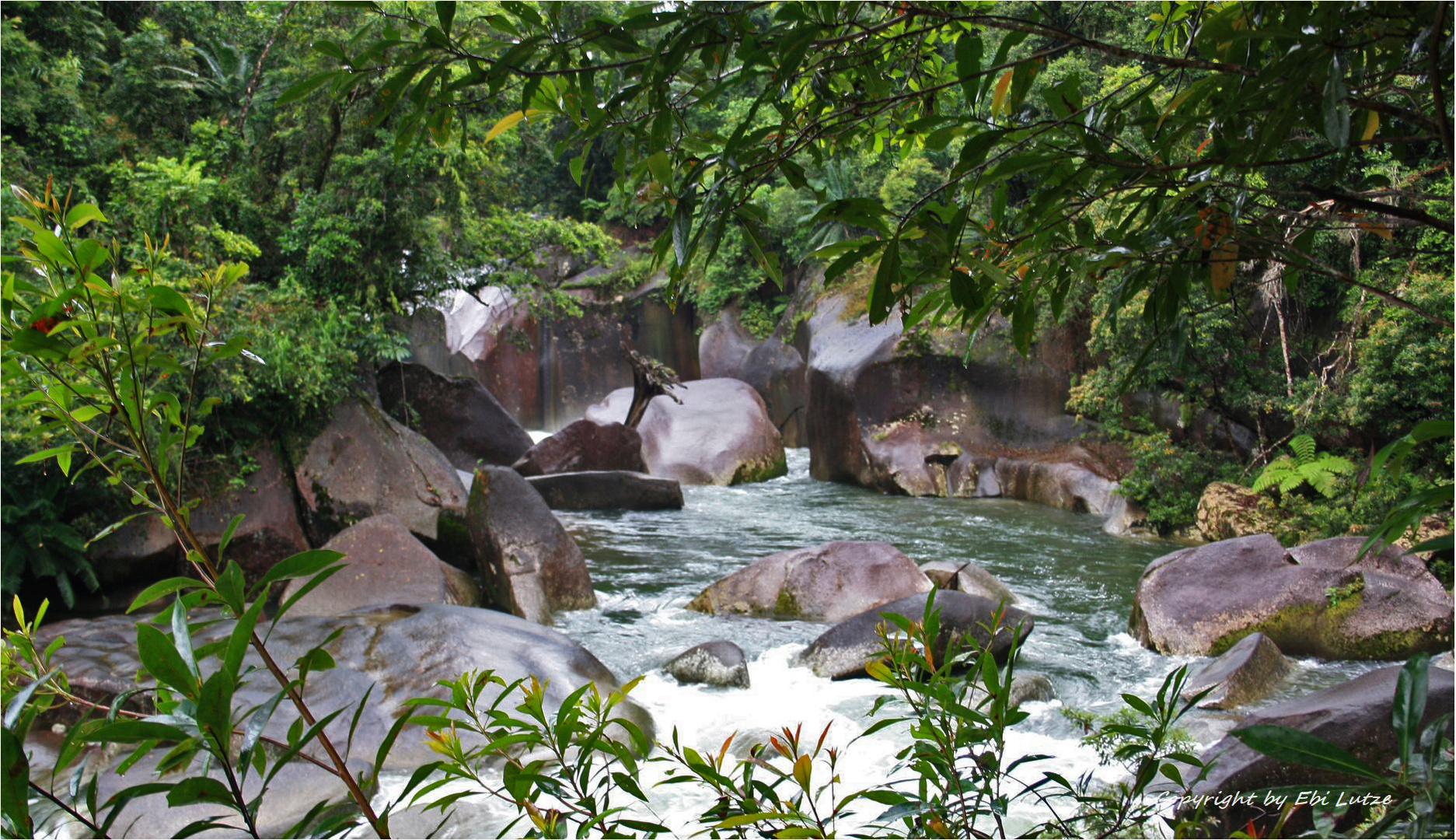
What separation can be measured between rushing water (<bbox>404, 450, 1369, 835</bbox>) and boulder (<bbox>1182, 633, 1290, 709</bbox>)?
0.47 ft

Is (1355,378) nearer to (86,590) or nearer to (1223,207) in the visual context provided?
(1223,207)

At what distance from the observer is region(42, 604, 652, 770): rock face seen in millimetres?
4980

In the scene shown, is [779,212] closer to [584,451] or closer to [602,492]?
[584,451]

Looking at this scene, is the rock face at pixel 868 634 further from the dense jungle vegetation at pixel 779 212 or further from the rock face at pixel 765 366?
the rock face at pixel 765 366

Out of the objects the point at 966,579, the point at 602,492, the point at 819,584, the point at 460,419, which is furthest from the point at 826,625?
the point at 460,419

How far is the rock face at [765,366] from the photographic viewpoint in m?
19.5

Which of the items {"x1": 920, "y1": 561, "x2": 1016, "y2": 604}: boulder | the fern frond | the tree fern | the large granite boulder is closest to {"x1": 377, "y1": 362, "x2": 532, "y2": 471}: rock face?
the large granite boulder

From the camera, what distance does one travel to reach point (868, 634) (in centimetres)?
631

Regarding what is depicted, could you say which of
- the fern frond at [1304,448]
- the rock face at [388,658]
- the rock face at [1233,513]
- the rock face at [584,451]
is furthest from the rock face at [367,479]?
the fern frond at [1304,448]

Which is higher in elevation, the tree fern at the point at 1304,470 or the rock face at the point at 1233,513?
the tree fern at the point at 1304,470

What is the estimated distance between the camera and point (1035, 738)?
205 inches

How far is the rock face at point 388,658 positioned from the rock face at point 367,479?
3064 mm

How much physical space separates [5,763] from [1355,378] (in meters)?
10.6

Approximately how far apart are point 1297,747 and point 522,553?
732cm
